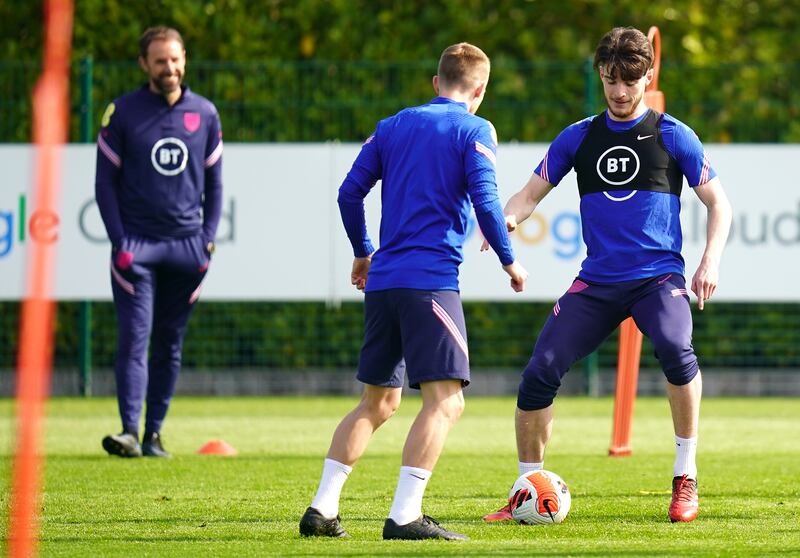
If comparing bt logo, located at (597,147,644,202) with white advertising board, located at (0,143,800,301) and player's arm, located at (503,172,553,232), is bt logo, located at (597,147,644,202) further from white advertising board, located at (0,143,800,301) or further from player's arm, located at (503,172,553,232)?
white advertising board, located at (0,143,800,301)

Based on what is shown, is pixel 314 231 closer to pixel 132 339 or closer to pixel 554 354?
pixel 132 339

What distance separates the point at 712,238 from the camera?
660 centimetres

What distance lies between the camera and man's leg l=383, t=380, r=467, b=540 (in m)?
5.71

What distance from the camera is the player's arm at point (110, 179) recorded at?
9172 mm

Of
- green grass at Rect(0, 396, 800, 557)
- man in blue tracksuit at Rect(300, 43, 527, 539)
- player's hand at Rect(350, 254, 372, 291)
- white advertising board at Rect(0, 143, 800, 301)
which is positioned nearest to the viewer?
green grass at Rect(0, 396, 800, 557)

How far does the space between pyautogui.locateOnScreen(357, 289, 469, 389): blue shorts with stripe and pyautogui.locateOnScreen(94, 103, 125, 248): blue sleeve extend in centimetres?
356

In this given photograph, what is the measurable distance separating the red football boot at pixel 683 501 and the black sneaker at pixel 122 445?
12.4 ft

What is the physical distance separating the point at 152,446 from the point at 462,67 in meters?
4.07

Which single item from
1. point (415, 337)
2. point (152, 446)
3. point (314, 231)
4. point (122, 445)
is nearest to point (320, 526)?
point (415, 337)

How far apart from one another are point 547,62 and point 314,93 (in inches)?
Result: 94.7

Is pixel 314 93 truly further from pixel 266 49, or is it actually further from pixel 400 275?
pixel 400 275

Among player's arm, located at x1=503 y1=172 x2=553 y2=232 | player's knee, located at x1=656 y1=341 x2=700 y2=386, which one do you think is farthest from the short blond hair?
player's knee, located at x1=656 y1=341 x2=700 y2=386

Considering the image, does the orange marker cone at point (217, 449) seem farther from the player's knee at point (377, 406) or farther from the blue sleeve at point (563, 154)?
the player's knee at point (377, 406)

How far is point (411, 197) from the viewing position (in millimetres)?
5949
